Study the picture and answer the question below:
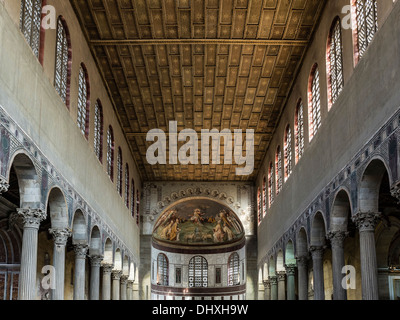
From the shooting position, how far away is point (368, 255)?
1591cm

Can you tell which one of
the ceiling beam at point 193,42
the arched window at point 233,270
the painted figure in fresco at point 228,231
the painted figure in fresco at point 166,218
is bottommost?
the arched window at point 233,270

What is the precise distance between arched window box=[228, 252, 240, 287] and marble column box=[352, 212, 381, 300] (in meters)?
28.1

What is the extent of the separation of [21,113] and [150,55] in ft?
32.7

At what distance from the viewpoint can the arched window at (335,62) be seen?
18766 millimetres

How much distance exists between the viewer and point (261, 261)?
120 ft

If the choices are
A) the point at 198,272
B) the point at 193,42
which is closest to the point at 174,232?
the point at 198,272

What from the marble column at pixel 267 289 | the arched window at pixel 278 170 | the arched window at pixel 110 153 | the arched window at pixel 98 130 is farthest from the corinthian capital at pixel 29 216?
the marble column at pixel 267 289

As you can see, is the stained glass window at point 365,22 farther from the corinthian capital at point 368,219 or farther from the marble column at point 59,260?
the marble column at point 59,260

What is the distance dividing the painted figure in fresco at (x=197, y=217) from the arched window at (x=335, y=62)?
24.2 meters

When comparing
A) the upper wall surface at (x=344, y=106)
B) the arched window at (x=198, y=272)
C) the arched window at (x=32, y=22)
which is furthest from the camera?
the arched window at (x=198, y=272)

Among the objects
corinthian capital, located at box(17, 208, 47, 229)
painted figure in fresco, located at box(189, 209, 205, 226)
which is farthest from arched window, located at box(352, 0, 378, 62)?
painted figure in fresco, located at box(189, 209, 205, 226)

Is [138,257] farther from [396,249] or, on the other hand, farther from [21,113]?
[21,113]

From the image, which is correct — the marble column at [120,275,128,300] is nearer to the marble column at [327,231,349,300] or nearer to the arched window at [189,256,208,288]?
the arched window at [189,256,208,288]
